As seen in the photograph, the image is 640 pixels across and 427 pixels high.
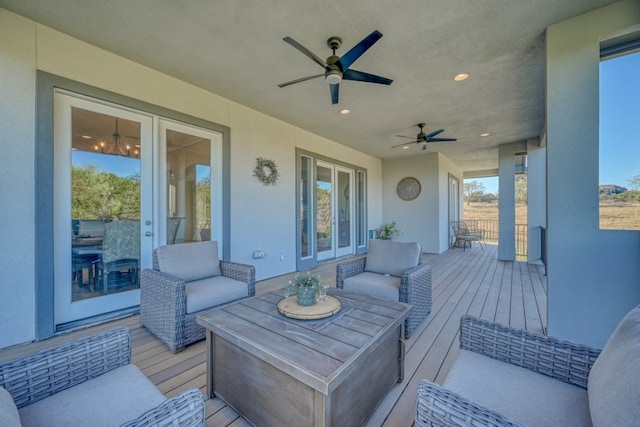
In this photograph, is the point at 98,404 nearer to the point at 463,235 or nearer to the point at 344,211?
the point at 344,211

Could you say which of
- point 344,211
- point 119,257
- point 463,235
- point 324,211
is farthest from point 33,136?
point 463,235

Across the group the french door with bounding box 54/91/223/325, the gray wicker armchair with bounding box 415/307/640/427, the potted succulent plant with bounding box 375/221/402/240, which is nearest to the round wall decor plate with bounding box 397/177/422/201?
the potted succulent plant with bounding box 375/221/402/240

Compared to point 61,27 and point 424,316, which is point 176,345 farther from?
point 61,27

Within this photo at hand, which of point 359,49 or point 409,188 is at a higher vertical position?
point 359,49

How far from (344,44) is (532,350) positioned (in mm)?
2804

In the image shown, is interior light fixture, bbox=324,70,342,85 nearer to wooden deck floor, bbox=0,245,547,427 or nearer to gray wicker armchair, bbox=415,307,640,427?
gray wicker armchair, bbox=415,307,640,427

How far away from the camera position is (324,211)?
5934 millimetres

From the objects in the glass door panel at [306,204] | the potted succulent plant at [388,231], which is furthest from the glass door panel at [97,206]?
the potted succulent plant at [388,231]

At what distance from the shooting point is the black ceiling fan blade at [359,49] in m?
2.10

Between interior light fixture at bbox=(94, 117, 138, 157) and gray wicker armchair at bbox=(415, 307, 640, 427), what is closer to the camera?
gray wicker armchair at bbox=(415, 307, 640, 427)

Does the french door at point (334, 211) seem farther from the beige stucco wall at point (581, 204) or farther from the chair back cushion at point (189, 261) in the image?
the beige stucco wall at point (581, 204)

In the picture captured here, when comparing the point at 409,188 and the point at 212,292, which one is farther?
the point at 409,188

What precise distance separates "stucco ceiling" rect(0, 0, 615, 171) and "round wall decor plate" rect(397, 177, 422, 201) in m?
3.18

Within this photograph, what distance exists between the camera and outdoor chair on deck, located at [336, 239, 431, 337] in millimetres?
2406
